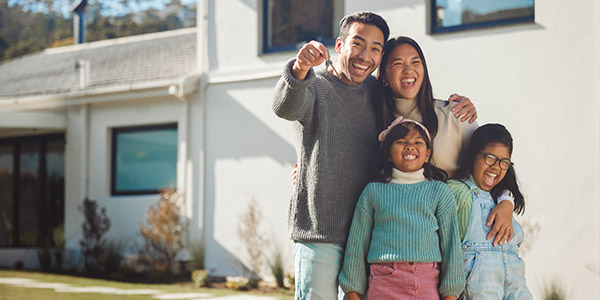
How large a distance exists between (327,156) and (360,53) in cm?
50

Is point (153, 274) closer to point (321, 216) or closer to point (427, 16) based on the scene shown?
point (427, 16)

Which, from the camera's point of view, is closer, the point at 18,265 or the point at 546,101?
the point at 546,101

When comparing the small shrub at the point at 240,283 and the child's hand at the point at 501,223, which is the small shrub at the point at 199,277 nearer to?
the small shrub at the point at 240,283

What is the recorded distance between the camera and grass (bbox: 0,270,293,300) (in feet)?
27.3

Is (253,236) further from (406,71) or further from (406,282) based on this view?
(406,282)

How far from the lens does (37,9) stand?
38281mm

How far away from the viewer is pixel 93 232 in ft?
36.9

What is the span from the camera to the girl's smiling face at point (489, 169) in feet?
11.7

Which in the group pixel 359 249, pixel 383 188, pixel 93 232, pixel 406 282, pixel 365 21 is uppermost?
pixel 365 21

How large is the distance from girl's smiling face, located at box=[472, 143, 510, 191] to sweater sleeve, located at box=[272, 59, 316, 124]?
92 cm

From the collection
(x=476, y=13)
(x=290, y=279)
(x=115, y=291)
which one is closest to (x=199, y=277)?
(x=115, y=291)

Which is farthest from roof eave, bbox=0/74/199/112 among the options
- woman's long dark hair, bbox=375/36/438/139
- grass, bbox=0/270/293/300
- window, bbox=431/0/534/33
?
woman's long dark hair, bbox=375/36/438/139

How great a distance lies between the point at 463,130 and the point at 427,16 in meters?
5.45

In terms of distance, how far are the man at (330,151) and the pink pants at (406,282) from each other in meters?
0.19
